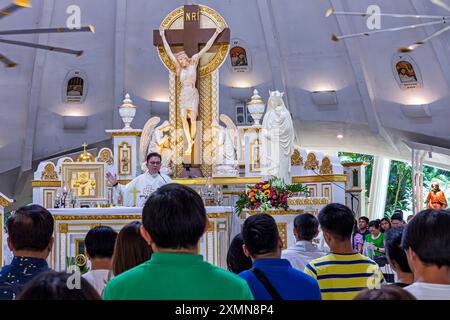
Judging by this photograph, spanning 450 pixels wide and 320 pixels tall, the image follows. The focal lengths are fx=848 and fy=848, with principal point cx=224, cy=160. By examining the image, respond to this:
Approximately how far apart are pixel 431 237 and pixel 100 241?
178 cm

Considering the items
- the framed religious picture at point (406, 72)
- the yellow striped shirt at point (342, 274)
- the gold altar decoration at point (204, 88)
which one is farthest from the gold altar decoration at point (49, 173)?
the yellow striped shirt at point (342, 274)

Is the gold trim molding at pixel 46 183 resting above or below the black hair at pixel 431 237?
above

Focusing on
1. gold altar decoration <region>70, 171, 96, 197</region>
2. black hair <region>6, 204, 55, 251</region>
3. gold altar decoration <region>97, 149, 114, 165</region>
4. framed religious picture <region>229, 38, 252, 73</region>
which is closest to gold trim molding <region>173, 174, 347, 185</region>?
gold altar decoration <region>70, 171, 96, 197</region>

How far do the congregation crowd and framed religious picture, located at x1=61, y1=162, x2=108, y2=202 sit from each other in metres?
8.45

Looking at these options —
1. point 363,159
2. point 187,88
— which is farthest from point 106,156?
point 363,159

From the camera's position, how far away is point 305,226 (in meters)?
5.13

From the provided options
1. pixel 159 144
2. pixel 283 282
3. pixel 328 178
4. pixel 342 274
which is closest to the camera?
pixel 283 282

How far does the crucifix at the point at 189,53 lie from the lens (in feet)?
52.1

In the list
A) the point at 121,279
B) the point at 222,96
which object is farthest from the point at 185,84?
the point at 121,279

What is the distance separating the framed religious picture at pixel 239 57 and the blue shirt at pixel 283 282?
19.0 metres

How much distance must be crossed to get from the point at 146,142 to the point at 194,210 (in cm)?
1404

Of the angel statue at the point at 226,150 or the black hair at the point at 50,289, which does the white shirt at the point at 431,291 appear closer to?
the black hair at the point at 50,289

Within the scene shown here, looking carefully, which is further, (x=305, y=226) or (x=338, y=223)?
(x=305, y=226)

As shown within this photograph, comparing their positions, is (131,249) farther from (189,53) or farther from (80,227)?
(189,53)
